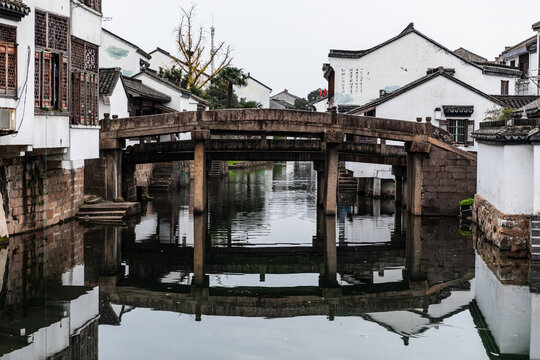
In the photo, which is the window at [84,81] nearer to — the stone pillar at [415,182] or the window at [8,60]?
the window at [8,60]

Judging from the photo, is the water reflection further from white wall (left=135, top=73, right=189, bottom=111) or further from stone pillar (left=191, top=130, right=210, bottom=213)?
white wall (left=135, top=73, right=189, bottom=111)

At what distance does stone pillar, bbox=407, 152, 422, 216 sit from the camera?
1144 inches

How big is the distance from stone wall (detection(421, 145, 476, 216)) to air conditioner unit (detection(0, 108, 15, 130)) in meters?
17.4

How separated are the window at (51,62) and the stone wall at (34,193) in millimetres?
2142

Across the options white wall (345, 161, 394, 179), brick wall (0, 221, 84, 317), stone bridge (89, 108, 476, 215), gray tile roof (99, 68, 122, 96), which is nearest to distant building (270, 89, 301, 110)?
white wall (345, 161, 394, 179)

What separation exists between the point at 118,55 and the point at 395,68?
20140mm

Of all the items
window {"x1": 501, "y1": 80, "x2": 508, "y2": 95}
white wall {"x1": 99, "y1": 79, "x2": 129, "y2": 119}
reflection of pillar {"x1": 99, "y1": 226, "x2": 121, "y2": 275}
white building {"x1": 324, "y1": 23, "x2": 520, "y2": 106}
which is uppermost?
white building {"x1": 324, "y1": 23, "x2": 520, "y2": 106}

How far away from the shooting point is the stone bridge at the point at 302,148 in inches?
1077

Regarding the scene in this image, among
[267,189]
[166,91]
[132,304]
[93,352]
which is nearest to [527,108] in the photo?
[132,304]

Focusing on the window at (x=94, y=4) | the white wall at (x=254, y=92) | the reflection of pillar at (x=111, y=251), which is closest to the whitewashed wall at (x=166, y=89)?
the window at (x=94, y=4)

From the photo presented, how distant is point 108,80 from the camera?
115ft

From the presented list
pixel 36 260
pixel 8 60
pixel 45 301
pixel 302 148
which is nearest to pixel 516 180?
pixel 302 148

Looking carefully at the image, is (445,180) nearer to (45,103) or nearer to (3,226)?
(45,103)

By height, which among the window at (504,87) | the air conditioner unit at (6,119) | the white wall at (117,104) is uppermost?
the window at (504,87)
